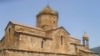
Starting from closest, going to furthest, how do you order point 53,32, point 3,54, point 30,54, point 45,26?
1. point 3,54
2. point 30,54
3. point 53,32
4. point 45,26

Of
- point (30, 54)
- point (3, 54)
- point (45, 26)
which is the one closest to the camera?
point (3, 54)

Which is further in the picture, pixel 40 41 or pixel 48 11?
pixel 48 11

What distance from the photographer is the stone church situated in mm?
19844

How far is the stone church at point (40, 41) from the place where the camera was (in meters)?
19.8

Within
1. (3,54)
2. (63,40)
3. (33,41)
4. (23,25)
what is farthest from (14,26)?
(63,40)

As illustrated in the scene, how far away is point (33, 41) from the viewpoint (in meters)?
20.9

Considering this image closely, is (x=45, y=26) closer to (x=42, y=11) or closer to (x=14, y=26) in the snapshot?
(x=42, y=11)

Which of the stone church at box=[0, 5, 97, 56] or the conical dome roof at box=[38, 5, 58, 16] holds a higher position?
the conical dome roof at box=[38, 5, 58, 16]

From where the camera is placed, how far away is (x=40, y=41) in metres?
21.5

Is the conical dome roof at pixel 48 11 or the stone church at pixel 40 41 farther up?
the conical dome roof at pixel 48 11

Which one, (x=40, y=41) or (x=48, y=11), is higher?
(x=48, y=11)

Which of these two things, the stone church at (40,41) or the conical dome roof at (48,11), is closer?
the stone church at (40,41)

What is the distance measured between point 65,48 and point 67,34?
1.76m

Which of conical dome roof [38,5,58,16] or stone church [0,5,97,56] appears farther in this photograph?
conical dome roof [38,5,58,16]
